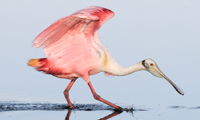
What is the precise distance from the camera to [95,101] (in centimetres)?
1230

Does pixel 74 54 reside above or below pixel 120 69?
above

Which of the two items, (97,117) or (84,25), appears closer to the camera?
(97,117)

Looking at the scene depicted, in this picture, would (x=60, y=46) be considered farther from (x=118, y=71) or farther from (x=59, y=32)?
(x=118, y=71)

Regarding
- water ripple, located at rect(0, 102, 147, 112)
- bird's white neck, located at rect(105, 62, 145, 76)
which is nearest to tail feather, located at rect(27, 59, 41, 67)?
water ripple, located at rect(0, 102, 147, 112)

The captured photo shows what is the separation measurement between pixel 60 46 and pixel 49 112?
1327 millimetres

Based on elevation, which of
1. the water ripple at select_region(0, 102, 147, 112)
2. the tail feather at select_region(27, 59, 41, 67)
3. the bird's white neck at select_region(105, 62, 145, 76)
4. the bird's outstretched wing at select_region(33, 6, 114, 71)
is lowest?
the water ripple at select_region(0, 102, 147, 112)

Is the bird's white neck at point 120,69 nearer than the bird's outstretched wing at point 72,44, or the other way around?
the bird's outstretched wing at point 72,44

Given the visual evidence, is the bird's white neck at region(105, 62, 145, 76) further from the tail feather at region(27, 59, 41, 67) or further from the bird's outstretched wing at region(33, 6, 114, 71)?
the tail feather at region(27, 59, 41, 67)

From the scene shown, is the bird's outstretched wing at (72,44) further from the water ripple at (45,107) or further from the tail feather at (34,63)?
the water ripple at (45,107)

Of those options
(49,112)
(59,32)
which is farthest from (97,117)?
(59,32)

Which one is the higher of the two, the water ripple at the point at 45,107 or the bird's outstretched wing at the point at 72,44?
the bird's outstretched wing at the point at 72,44

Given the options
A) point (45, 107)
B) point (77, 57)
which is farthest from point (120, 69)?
point (45, 107)

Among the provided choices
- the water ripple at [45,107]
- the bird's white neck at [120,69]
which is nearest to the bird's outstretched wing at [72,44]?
the bird's white neck at [120,69]

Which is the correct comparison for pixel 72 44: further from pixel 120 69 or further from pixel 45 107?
pixel 45 107
